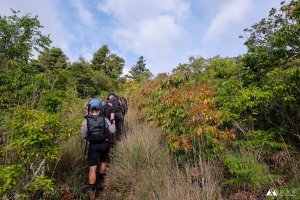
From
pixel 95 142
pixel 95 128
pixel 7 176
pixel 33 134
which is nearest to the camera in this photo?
pixel 7 176

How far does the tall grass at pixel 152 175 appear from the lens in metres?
3.96

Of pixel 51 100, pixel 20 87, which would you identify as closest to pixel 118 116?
pixel 51 100

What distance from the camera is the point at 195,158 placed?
5.05 meters

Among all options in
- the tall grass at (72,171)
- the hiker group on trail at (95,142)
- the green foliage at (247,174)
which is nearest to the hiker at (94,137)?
the hiker group on trail at (95,142)

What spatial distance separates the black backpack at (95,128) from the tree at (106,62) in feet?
95.1

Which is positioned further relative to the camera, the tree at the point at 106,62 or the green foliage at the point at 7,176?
the tree at the point at 106,62

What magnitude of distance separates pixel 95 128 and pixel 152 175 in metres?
1.57

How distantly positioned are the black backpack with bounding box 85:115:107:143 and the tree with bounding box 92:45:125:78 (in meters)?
29.0

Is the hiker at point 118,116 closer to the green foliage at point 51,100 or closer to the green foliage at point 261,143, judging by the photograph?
the green foliage at point 51,100

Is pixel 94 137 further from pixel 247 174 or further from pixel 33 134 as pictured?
pixel 247 174

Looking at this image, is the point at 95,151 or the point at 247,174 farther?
the point at 95,151

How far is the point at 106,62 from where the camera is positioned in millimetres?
35438

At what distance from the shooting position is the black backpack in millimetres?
5496

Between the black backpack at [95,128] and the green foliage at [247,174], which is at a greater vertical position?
the black backpack at [95,128]
